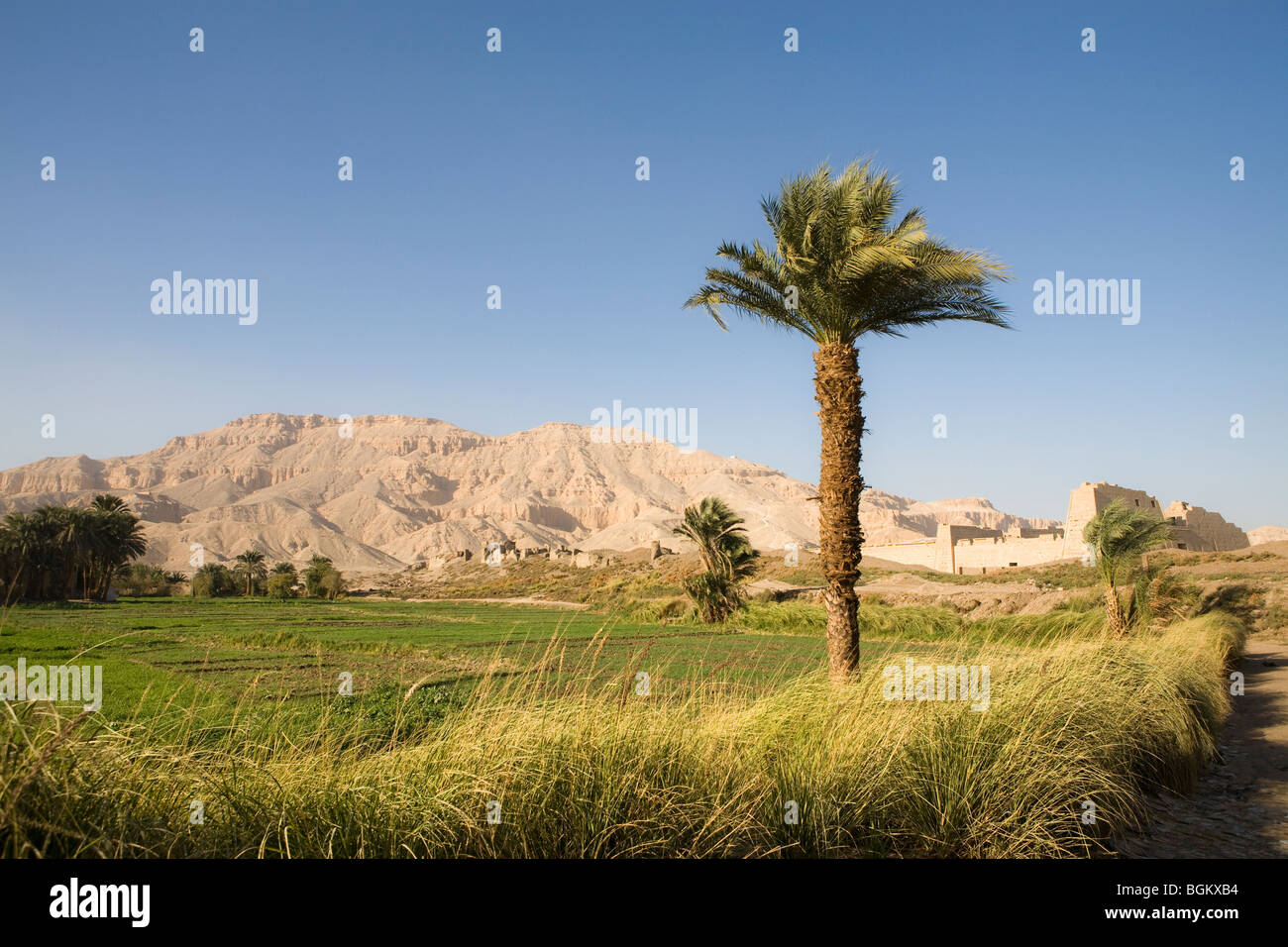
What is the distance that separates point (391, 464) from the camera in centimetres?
19712

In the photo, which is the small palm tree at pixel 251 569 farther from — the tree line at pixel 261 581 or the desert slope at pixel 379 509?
the desert slope at pixel 379 509

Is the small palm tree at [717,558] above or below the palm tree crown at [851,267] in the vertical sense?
below

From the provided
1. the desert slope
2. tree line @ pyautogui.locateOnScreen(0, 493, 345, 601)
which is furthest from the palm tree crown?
the desert slope

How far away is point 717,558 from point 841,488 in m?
29.8

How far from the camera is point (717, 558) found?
134 feet

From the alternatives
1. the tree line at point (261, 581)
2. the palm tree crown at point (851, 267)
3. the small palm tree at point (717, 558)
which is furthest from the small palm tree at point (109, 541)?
the palm tree crown at point (851, 267)

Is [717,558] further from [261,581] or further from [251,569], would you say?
[261,581]

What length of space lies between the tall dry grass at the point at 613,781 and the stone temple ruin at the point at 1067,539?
5547 centimetres

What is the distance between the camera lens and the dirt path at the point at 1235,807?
6.11 metres

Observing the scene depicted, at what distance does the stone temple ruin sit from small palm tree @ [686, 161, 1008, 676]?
50204 mm

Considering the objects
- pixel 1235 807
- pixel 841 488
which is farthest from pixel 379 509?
pixel 1235 807

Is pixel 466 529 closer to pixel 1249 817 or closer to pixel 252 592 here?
pixel 252 592
